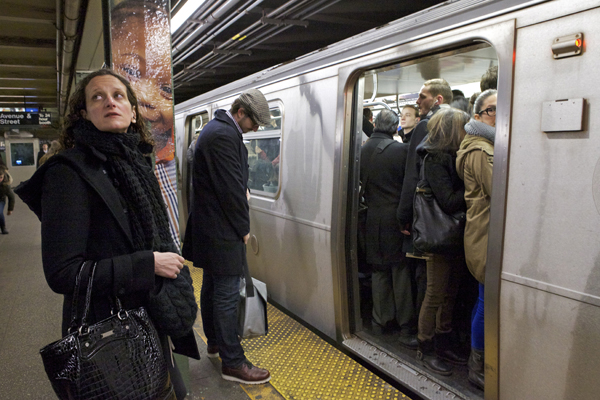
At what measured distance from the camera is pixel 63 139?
5.02ft

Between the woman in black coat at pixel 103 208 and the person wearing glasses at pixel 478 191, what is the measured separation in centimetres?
149

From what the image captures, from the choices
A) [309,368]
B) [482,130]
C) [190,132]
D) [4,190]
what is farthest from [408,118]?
[4,190]

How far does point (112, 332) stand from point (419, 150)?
202 cm

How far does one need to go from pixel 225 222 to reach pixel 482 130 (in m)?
1.56

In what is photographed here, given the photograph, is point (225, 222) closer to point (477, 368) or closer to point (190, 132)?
point (477, 368)

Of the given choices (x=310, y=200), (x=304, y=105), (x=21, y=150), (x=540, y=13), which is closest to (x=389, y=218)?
(x=310, y=200)

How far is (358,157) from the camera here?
297 centimetres

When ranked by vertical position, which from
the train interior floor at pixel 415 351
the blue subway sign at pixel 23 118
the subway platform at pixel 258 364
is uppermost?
the blue subway sign at pixel 23 118

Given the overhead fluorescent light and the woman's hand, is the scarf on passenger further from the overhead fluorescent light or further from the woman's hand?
the overhead fluorescent light

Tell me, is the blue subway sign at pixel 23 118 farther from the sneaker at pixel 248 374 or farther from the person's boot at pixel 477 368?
the person's boot at pixel 477 368

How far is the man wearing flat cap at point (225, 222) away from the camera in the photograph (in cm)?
254

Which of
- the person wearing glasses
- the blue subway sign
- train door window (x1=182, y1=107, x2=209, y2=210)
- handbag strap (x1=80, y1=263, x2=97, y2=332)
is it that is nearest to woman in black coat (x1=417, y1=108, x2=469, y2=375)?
the person wearing glasses

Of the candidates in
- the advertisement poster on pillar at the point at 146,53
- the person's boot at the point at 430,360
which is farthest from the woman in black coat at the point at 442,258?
the advertisement poster on pillar at the point at 146,53

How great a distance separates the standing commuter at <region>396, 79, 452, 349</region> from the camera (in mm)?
2828
